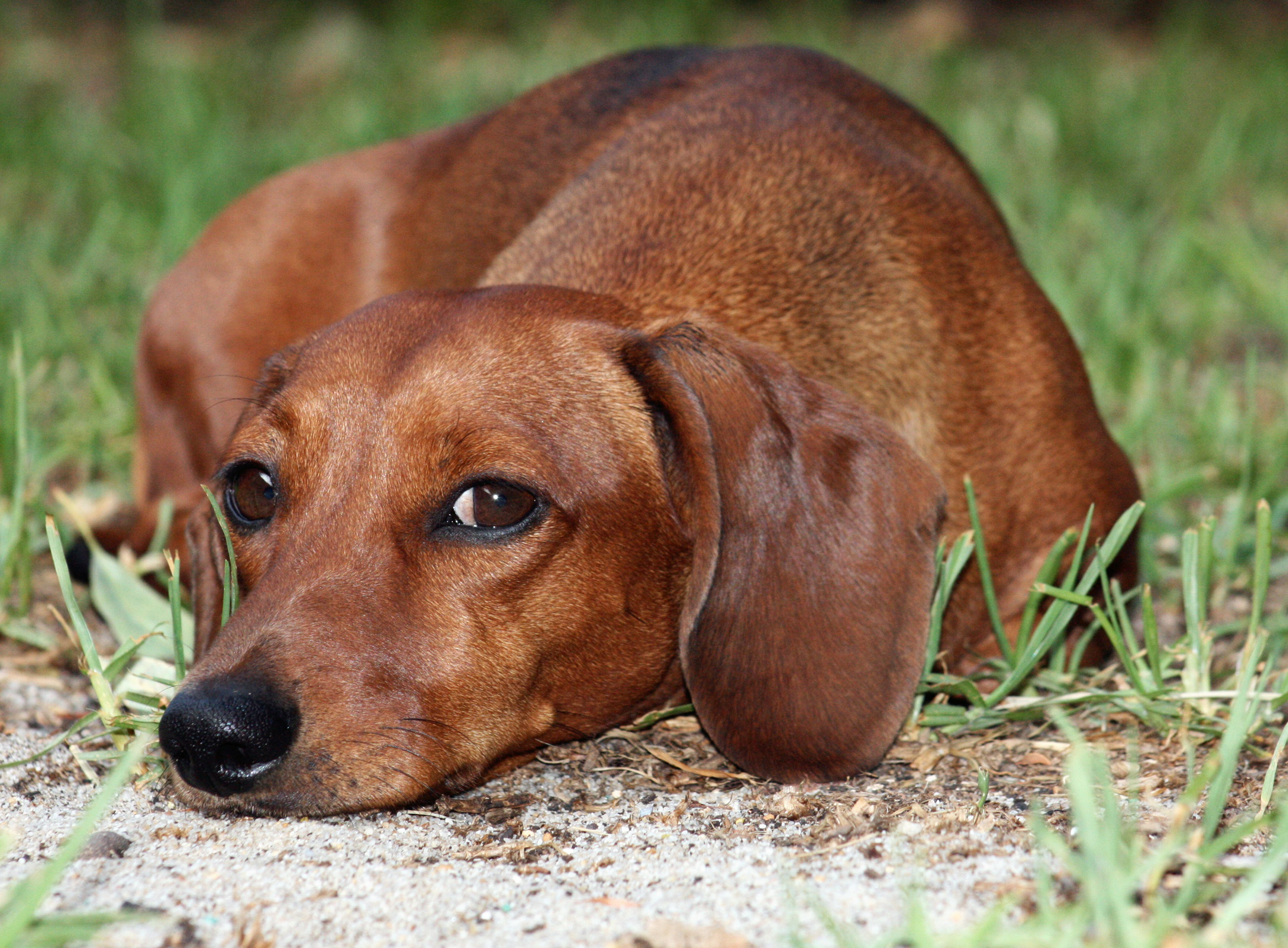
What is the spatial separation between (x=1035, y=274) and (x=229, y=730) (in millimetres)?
4034

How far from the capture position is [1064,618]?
9.15ft

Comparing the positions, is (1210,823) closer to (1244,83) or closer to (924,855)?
(924,855)

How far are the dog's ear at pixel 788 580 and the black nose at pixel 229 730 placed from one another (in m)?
0.71

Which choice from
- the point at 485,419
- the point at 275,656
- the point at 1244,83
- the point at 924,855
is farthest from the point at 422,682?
the point at 1244,83

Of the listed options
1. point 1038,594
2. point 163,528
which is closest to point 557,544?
point 1038,594

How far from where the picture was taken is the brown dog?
2.30 meters

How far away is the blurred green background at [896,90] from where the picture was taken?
4.68 meters

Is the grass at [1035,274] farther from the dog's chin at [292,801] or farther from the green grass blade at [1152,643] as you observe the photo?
the dog's chin at [292,801]

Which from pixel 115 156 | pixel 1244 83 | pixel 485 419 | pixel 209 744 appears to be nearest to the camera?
pixel 209 744

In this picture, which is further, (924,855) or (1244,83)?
(1244,83)

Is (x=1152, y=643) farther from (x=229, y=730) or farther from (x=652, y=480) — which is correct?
(x=229, y=730)

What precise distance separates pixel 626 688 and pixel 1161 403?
265 cm

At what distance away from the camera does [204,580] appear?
9.72ft

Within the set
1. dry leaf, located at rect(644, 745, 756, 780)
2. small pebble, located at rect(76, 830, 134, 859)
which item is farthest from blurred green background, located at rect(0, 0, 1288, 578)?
small pebble, located at rect(76, 830, 134, 859)
